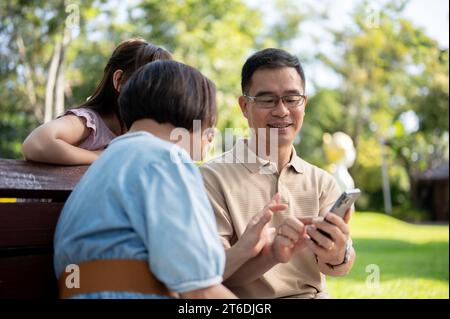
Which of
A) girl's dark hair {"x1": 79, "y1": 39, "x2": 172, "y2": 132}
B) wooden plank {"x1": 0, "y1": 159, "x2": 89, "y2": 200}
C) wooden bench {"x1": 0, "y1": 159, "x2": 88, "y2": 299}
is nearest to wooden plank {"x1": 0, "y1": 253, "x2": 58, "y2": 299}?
wooden bench {"x1": 0, "y1": 159, "x2": 88, "y2": 299}

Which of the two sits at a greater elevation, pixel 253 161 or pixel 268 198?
pixel 253 161

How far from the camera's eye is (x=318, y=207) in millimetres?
2643

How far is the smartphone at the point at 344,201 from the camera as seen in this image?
2018 millimetres

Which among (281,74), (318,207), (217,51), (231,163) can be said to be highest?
(217,51)

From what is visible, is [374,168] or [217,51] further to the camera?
[374,168]

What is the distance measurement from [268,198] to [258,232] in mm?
491

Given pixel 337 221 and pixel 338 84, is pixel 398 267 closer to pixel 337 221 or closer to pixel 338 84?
pixel 337 221

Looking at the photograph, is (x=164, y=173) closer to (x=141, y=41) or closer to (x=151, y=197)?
(x=151, y=197)

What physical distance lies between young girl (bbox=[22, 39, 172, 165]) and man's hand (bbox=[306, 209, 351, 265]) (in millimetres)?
951

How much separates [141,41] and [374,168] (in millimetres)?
34913

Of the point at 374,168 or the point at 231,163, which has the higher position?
the point at 231,163

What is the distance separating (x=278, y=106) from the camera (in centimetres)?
266

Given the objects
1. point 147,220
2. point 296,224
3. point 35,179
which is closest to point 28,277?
point 35,179
